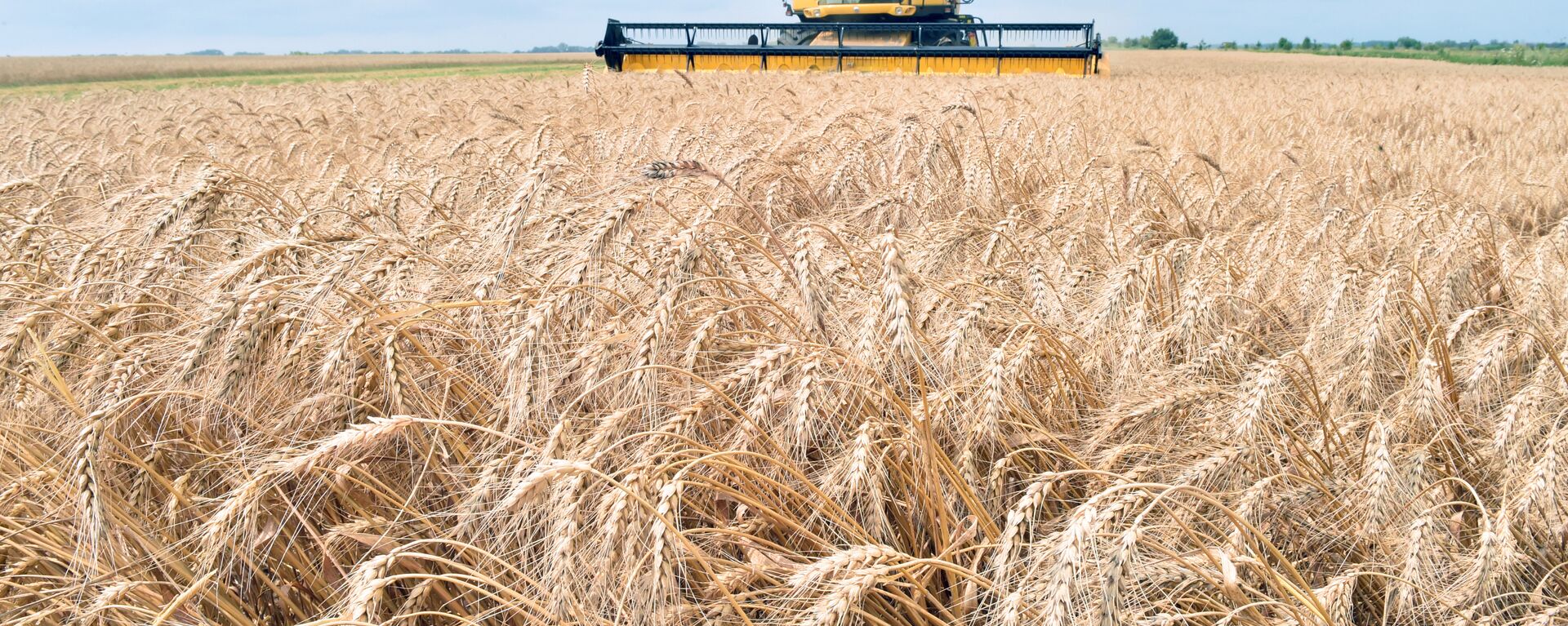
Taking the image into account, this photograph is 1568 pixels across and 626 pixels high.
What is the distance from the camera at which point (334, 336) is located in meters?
1.81

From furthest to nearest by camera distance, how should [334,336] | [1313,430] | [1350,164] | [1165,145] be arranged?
1. [1165,145]
2. [1350,164]
3. [1313,430]
4. [334,336]

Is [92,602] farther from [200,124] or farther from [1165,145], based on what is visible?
[200,124]

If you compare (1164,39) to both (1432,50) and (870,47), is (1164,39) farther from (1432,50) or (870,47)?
(870,47)

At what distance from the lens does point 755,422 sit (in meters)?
1.61

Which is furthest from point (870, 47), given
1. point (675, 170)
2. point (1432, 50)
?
point (1432, 50)

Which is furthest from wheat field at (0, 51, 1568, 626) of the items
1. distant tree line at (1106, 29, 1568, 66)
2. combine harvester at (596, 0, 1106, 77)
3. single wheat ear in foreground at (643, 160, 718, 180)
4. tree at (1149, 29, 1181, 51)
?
tree at (1149, 29, 1181, 51)

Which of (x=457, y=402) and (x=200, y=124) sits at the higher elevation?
(x=200, y=124)

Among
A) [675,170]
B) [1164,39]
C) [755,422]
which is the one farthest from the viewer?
[1164,39]

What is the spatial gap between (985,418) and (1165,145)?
4.95 m

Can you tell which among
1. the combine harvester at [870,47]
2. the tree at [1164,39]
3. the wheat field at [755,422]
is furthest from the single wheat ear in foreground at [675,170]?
the tree at [1164,39]

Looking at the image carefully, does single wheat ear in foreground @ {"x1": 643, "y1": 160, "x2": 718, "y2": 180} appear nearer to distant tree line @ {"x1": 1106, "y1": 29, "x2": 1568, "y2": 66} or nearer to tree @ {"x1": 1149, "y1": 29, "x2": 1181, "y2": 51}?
distant tree line @ {"x1": 1106, "y1": 29, "x2": 1568, "y2": 66}

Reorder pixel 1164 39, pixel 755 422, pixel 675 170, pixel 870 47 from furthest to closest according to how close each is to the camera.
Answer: pixel 1164 39 → pixel 870 47 → pixel 675 170 → pixel 755 422

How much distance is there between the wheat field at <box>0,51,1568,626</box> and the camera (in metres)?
1.31

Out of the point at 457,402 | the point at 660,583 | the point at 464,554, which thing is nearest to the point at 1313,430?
the point at 660,583
